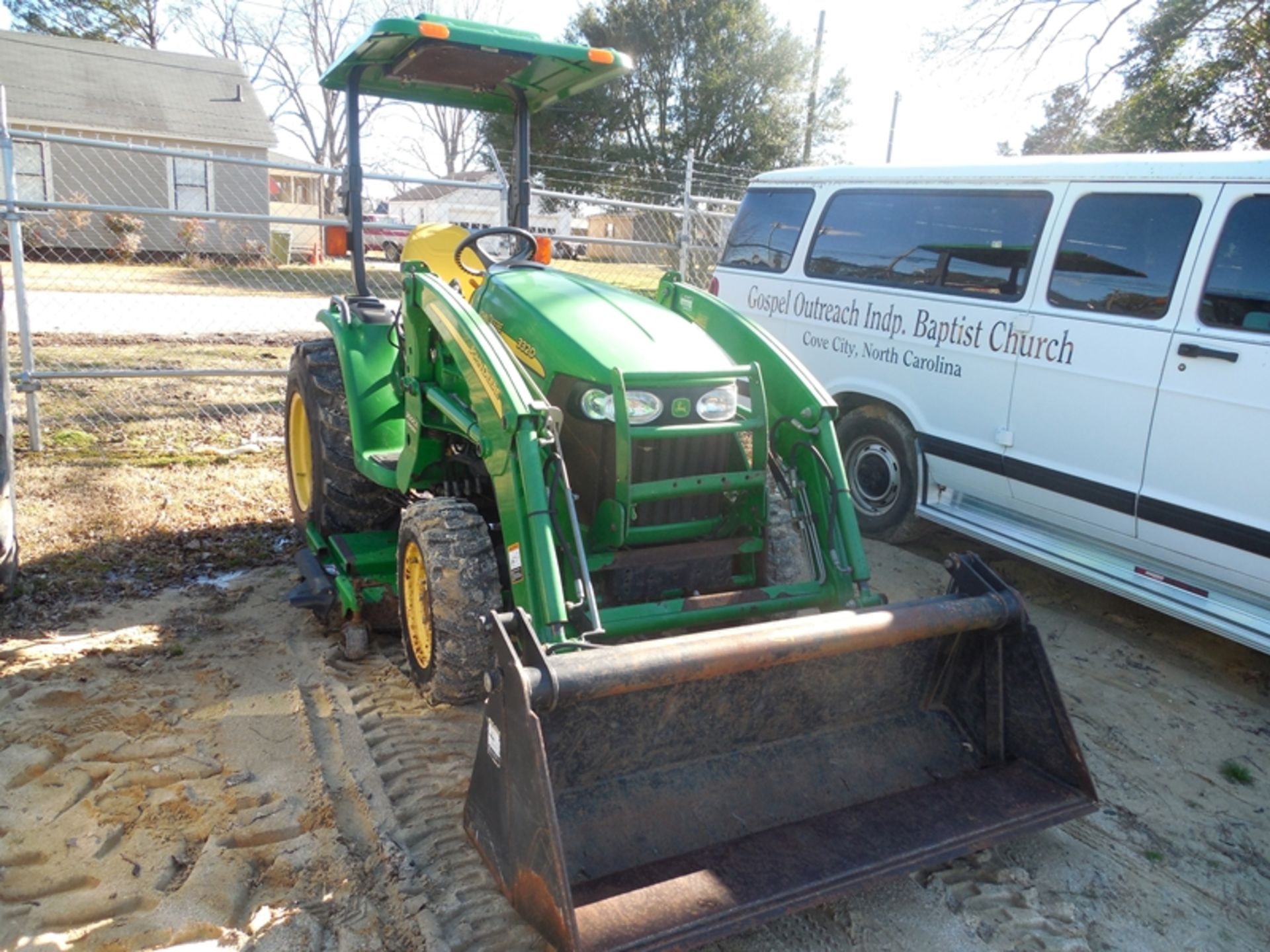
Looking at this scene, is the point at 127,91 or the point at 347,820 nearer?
the point at 347,820

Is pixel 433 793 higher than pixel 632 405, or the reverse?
pixel 632 405

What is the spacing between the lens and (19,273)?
650cm

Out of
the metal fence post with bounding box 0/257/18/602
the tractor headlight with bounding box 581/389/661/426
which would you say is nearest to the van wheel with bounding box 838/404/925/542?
the tractor headlight with bounding box 581/389/661/426

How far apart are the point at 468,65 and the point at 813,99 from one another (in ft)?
65.6

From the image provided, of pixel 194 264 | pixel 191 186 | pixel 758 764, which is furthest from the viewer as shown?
pixel 191 186

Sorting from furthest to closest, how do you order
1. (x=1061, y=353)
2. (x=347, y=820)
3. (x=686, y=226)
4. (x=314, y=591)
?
(x=686, y=226), (x=1061, y=353), (x=314, y=591), (x=347, y=820)

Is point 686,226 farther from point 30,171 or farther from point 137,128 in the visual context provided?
point 137,128

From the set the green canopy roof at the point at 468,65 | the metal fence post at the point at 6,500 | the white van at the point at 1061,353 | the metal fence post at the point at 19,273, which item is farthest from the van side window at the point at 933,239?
the metal fence post at the point at 19,273

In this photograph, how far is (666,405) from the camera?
10.8 ft

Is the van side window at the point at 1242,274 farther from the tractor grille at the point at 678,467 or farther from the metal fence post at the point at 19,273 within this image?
the metal fence post at the point at 19,273

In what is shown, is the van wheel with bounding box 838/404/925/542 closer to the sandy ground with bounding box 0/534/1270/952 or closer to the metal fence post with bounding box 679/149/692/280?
the sandy ground with bounding box 0/534/1270/952

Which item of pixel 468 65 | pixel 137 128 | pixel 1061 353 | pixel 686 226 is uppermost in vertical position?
pixel 137 128

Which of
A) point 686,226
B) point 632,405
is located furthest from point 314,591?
point 686,226

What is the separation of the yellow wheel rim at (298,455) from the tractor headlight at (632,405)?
262 cm
